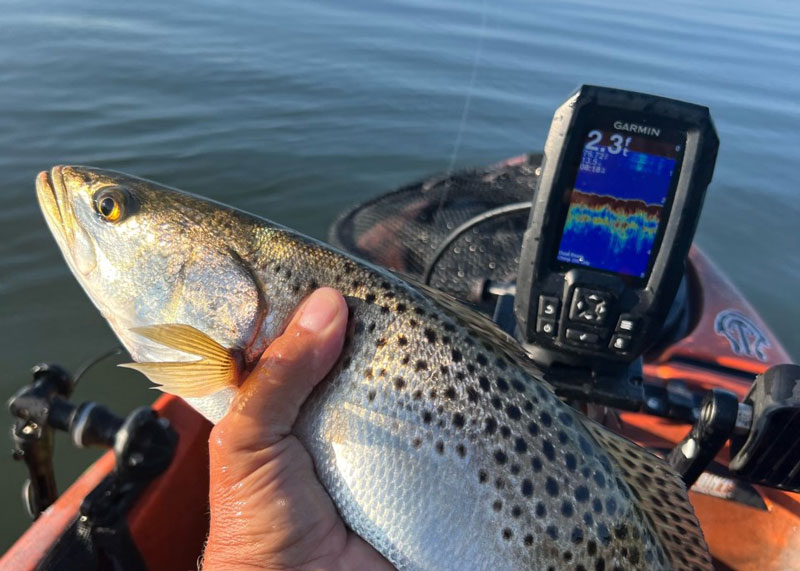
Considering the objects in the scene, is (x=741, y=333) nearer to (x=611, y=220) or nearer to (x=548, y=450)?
(x=611, y=220)

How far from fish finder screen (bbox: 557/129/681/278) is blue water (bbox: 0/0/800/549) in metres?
3.84

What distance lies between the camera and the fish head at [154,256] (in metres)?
2.07

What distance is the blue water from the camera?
21.0ft

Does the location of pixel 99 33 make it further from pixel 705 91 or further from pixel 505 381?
pixel 505 381

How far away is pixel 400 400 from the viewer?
6.15 ft

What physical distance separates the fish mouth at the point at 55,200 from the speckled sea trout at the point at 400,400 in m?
0.11

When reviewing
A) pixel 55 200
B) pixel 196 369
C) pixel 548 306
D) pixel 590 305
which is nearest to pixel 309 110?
pixel 55 200

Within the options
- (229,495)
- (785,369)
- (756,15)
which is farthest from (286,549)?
(756,15)

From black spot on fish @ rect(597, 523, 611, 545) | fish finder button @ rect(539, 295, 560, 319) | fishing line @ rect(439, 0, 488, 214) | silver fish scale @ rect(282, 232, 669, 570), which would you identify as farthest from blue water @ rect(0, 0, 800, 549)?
black spot on fish @ rect(597, 523, 611, 545)

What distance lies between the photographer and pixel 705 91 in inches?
482

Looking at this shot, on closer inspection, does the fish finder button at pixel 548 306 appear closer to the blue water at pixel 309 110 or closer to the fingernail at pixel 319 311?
the fingernail at pixel 319 311

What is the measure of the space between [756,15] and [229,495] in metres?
27.0

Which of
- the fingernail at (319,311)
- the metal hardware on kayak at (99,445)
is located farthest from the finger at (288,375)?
the metal hardware on kayak at (99,445)

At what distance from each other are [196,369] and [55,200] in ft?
3.41
